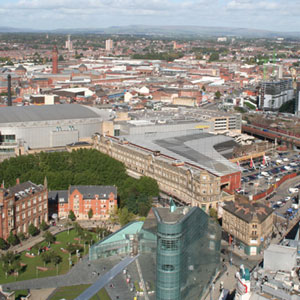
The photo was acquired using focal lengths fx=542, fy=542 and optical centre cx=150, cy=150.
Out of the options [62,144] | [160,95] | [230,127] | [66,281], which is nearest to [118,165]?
[62,144]

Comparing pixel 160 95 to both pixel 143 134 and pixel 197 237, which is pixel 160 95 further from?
pixel 197 237

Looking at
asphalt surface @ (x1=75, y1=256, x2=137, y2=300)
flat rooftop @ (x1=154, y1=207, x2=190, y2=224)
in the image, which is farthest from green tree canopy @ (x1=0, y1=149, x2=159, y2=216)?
flat rooftop @ (x1=154, y1=207, x2=190, y2=224)

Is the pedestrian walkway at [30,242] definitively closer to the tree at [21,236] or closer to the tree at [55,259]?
the tree at [21,236]

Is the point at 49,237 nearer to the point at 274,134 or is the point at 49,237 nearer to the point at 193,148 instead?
the point at 193,148

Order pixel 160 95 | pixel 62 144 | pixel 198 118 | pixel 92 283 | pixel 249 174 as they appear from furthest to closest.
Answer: pixel 160 95 → pixel 198 118 → pixel 62 144 → pixel 249 174 → pixel 92 283

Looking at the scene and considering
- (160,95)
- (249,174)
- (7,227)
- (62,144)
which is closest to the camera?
(7,227)

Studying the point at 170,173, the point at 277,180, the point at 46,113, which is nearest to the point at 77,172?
the point at 170,173
